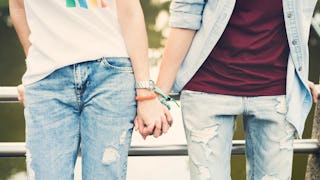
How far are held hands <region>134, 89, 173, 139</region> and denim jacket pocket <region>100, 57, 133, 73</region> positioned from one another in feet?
0.22

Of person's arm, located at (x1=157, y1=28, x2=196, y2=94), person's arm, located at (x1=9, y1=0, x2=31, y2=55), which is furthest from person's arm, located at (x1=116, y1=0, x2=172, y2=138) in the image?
person's arm, located at (x1=9, y1=0, x2=31, y2=55)

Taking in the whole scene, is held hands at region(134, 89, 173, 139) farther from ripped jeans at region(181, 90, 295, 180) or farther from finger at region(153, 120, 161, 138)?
ripped jeans at region(181, 90, 295, 180)

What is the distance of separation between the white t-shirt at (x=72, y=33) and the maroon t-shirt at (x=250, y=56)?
0.29 m

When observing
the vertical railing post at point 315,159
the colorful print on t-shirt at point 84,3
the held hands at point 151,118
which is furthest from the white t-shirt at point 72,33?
the vertical railing post at point 315,159

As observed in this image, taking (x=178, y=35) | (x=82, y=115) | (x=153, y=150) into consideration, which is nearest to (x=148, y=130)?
(x=82, y=115)

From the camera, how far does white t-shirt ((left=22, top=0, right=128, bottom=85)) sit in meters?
1.33

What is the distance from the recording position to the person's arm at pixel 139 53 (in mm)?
1354

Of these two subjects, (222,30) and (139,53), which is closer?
(139,53)

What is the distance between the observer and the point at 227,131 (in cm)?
154

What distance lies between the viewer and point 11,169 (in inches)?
197

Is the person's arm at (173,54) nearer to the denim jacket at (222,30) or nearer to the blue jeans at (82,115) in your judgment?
the denim jacket at (222,30)

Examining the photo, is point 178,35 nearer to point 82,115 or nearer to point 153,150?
point 82,115

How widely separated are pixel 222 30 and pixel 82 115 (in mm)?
443

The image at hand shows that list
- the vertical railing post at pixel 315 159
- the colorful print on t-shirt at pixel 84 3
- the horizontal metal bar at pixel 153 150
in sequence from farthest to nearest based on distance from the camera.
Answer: the vertical railing post at pixel 315 159 → the horizontal metal bar at pixel 153 150 → the colorful print on t-shirt at pixel 84 3
